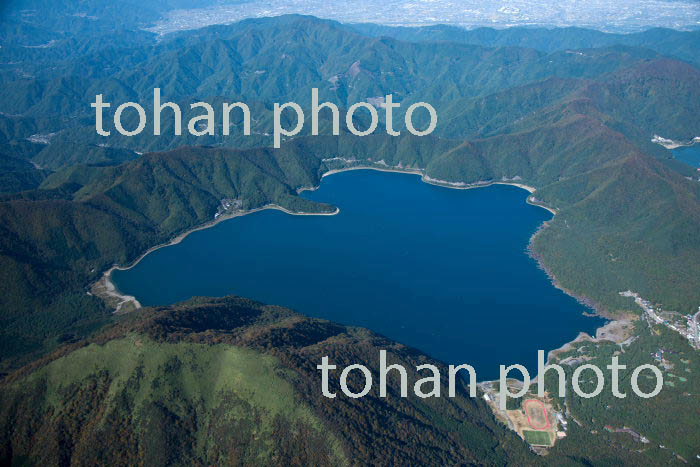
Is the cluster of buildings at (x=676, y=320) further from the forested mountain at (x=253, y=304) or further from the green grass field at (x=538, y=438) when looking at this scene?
the green grass field at (x=538, y=438)

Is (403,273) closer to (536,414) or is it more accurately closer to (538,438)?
(536,414)

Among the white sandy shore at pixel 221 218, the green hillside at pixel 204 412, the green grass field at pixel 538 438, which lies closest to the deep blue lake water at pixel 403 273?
the white sandy shore at pixel 221 218

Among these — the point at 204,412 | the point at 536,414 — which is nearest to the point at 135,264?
the point at 204,412

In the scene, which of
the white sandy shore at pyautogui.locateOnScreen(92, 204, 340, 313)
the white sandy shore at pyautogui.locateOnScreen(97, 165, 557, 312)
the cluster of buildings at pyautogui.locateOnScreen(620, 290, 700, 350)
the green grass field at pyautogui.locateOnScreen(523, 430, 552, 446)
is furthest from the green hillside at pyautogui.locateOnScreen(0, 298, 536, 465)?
the cluster of buildings at pyautogui.locateOnScreen(620, 290, 700, 350)

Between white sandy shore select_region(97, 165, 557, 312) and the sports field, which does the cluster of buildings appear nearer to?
the sports field

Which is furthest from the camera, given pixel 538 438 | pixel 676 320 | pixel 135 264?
pixel 135 264

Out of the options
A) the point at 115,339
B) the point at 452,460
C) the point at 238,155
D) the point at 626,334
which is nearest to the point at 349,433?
the point at 452,460

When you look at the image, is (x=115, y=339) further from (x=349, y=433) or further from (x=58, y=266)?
(x=58, y=266)
